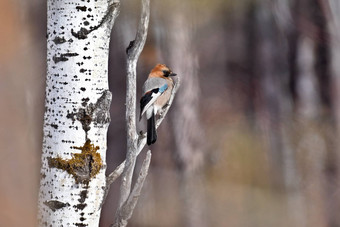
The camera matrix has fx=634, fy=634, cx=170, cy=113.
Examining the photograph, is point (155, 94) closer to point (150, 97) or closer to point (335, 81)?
point (150, 97)

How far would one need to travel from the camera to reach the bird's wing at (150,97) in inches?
74.7

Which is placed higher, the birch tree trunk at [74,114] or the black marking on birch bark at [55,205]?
the birch tree trunk at [74,114]

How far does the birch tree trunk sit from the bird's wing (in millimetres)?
480

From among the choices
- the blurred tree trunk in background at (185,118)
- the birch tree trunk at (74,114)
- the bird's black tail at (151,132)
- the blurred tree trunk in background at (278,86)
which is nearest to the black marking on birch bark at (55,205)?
the birch tree trunk at (74,114)

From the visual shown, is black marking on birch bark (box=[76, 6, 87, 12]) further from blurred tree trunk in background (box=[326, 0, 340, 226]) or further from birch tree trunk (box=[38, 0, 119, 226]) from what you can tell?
blurred tree trunk in background (box=[326, 0, 340, 226])

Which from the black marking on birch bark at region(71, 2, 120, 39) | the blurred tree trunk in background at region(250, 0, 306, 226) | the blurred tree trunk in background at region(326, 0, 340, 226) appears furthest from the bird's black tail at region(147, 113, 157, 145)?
the blurred tree trunk in background at region(250, 0, 306, 226)

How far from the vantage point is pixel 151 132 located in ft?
5.71

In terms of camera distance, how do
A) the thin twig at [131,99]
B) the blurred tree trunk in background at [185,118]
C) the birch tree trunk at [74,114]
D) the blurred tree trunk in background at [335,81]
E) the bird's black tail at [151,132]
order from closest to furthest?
the birch tree trunk at [74,114] → the thin twig at [131,99] → the bird's black tail at [151,132] → the blurred tree trunk in background at [185,118] → the blurred tree trunk in background at [335,81]

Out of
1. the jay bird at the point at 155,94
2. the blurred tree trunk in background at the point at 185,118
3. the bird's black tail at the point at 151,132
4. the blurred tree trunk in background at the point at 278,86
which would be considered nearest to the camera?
the bird's black tail at the point at 151,132

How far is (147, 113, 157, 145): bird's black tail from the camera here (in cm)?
170

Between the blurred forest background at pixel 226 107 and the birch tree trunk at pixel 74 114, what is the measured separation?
7.99 feet

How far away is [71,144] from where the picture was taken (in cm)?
139

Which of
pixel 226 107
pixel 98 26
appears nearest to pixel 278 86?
pixel 226 107

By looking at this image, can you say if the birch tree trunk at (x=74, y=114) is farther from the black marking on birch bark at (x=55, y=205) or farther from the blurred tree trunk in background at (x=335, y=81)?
the blurred tree trunk in background at (x=335, y=81)
